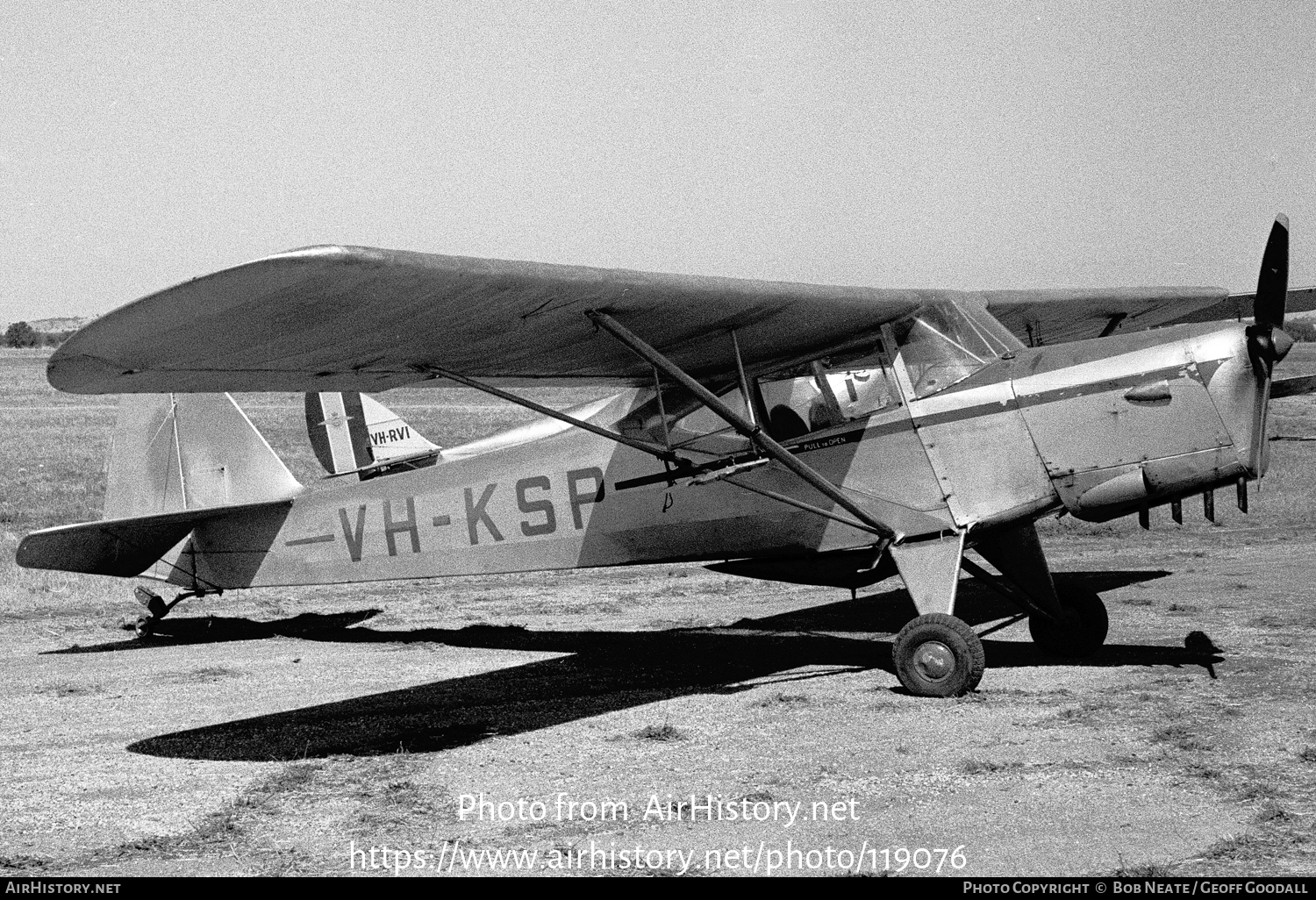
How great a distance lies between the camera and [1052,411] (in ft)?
24.7

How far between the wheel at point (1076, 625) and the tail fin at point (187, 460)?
6.25 metres

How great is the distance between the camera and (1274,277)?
7133 mm

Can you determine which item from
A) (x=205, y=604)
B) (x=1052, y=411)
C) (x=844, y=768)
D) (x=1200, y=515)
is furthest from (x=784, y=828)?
(x=1200, y=515)

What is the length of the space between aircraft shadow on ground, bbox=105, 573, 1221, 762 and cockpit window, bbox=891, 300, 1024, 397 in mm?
2048

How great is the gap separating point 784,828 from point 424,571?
5.47 meters

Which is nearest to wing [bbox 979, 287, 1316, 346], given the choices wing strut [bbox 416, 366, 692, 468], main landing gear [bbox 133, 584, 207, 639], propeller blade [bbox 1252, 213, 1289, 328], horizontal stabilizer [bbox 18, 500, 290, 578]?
propeller blade [bbox 1252, 213, 1289, 328]

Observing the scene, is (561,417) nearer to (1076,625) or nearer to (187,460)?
(1076,625)

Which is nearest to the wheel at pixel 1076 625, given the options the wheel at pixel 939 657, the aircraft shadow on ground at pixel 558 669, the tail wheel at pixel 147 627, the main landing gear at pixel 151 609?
the aircraft shadow on ground at pixel 558 669

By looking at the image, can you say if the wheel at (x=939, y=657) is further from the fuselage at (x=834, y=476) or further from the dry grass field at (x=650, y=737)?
the fuselage at (x=834, y=476)

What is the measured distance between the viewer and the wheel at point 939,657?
287 inches

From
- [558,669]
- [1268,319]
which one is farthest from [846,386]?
[558,669]

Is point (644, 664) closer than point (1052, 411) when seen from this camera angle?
Result: No

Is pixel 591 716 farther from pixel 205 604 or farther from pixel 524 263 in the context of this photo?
pixel 205 604

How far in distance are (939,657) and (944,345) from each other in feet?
6.87
